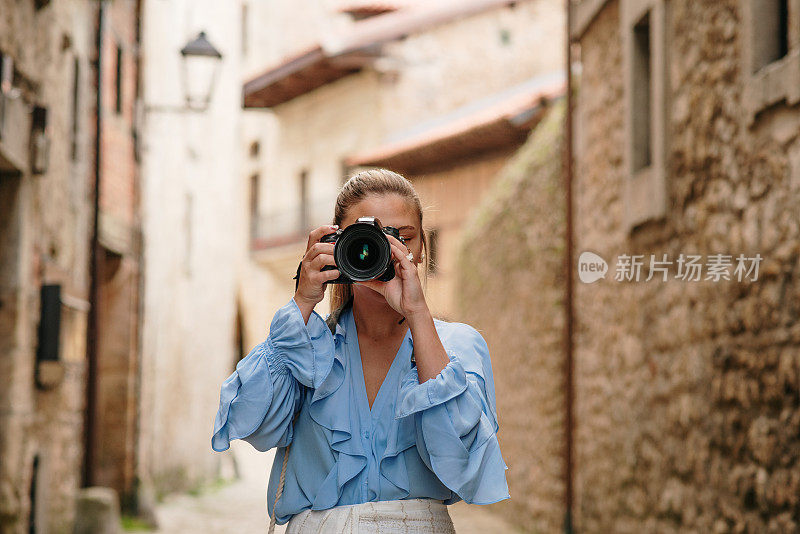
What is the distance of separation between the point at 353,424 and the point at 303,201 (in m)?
22.5

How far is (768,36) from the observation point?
4.25 m

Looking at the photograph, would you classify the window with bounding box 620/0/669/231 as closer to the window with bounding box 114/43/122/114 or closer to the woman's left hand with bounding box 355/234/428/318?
the woman's left hand with bounding box 355/234/428/318

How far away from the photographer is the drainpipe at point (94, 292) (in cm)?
835

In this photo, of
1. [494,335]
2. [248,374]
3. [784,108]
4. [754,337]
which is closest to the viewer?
[248,374]

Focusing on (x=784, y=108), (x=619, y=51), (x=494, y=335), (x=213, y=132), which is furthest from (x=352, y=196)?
(x=213, y=132)

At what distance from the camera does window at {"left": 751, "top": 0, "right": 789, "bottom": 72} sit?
13.9ft

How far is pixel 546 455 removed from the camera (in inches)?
353

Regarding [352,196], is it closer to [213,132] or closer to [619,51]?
[619,51]

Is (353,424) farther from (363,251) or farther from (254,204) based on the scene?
(254,204)

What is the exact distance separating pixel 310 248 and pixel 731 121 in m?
3.13

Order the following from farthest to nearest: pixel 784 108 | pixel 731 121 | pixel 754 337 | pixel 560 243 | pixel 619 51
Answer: pixel 560 243
pixel 619 51
pixel 731 121
pixel 754 337
pixel 784 108

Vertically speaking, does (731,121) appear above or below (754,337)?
above

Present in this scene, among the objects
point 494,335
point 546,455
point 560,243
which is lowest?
point 546,455

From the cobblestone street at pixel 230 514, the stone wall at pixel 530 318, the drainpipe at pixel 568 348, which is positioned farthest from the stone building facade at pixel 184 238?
the drainpipe at pixel 568 348
